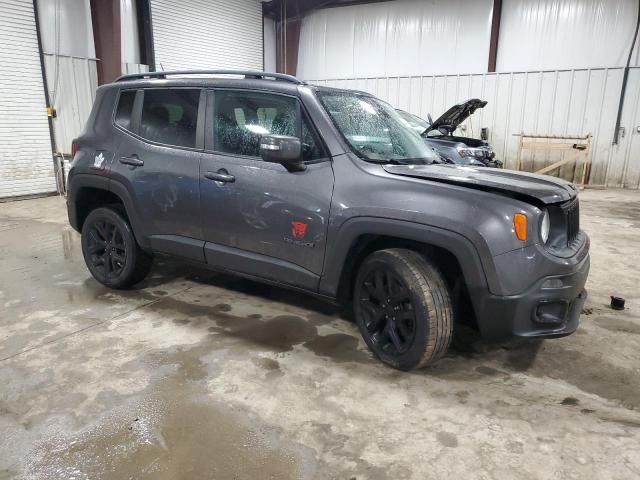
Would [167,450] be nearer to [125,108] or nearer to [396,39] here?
[125,108]

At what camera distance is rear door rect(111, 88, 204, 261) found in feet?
10.7

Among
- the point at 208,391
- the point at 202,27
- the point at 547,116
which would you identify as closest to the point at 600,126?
the point at 547,116

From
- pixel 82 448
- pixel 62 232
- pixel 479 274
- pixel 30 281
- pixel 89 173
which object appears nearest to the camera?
pixel 82 448

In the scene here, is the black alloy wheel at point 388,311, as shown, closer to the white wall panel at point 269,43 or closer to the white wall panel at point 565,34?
the white wall panel at point 565,34

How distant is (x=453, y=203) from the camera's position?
2.36 metres

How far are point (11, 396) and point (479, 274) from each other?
244cm

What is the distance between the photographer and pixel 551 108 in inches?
416

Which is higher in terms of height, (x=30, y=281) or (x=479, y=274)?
(x=479, y=274)

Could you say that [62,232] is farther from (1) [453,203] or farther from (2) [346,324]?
(1) [453,203]

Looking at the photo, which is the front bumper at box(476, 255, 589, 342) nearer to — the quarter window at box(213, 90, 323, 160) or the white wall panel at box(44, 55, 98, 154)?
the quarter window at box(213, 90, 323, 160)

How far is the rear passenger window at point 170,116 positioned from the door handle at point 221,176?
0.31 metres

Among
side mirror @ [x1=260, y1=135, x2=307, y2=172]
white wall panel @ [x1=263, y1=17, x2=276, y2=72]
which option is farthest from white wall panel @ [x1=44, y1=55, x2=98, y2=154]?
side mirror @ [x1=260, y1=135, x2=307, y2=172]

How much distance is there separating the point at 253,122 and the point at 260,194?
1.67 feet

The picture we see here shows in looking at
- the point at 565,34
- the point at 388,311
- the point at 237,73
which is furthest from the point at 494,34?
the point at 388,311
